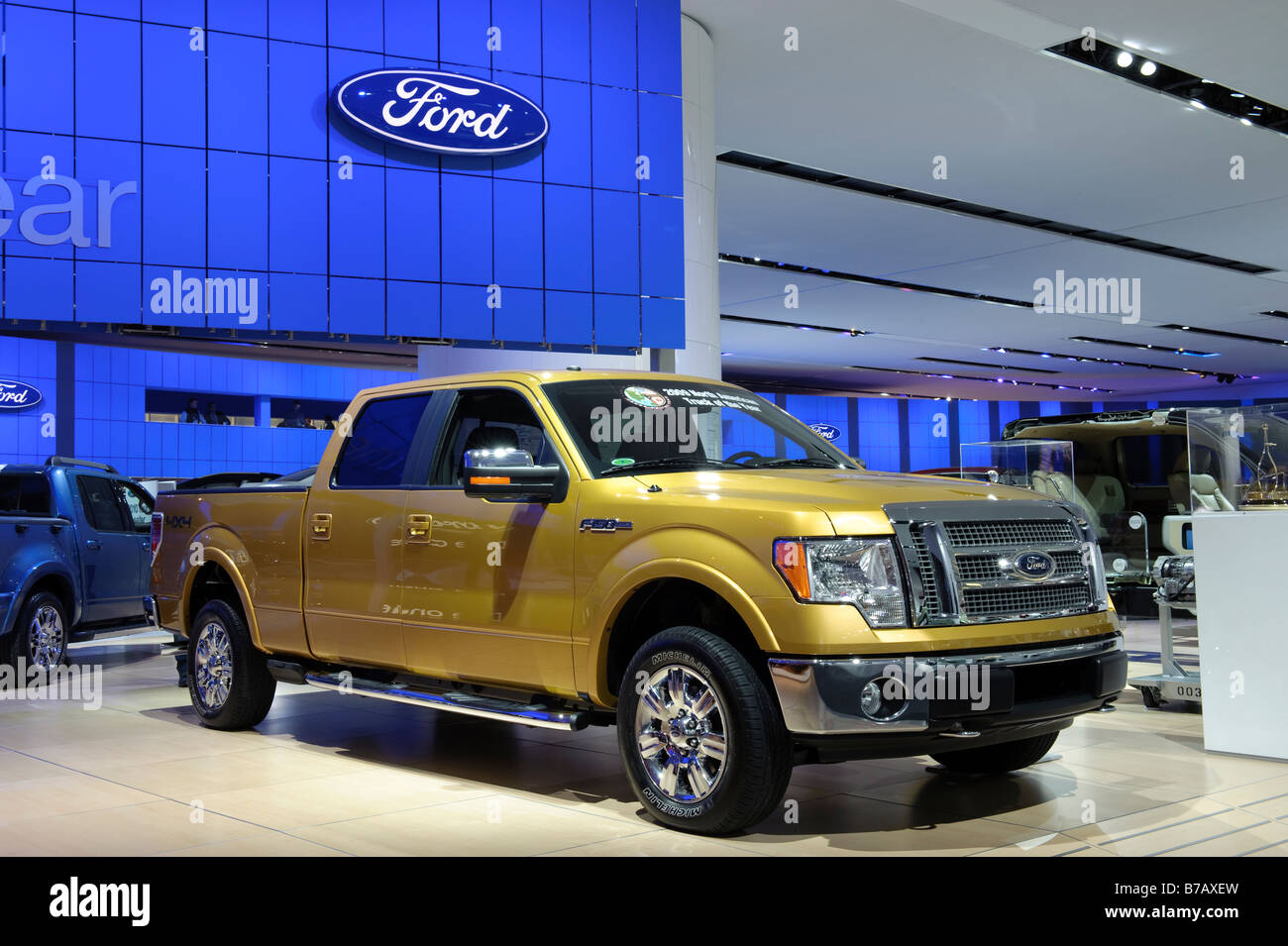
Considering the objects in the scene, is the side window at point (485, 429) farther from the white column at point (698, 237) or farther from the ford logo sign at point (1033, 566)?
the white column at point (698, 237)

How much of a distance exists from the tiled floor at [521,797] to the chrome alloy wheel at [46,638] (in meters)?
2.51

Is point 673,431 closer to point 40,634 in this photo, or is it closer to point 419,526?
point 419,526

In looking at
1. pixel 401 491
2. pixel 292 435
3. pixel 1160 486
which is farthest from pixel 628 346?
pixel 292 435

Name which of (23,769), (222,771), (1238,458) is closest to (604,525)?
(222,771)

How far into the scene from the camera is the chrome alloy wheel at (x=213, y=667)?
765 centimetres

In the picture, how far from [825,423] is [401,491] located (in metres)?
41.6

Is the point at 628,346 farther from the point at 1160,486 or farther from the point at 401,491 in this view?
the point at 401,491

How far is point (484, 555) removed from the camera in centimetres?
586

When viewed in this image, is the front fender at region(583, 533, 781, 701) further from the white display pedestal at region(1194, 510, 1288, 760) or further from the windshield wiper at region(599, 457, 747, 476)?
the white display pedestal at region(1194, 510, 1288, 760)

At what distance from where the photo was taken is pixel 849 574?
4.68 metres

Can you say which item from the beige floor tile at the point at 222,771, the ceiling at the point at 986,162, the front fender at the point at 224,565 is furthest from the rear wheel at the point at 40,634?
the ceiling at the point at 986,162

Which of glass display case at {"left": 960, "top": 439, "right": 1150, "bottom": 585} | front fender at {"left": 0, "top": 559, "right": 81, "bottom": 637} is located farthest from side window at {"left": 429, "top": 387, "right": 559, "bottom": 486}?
glass display case at {"left": 960, "top": 439, "right": 1150, "bottom": 585}

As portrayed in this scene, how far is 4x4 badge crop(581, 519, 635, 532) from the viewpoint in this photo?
5.23 metres

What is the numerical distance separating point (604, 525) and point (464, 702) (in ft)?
4.11
